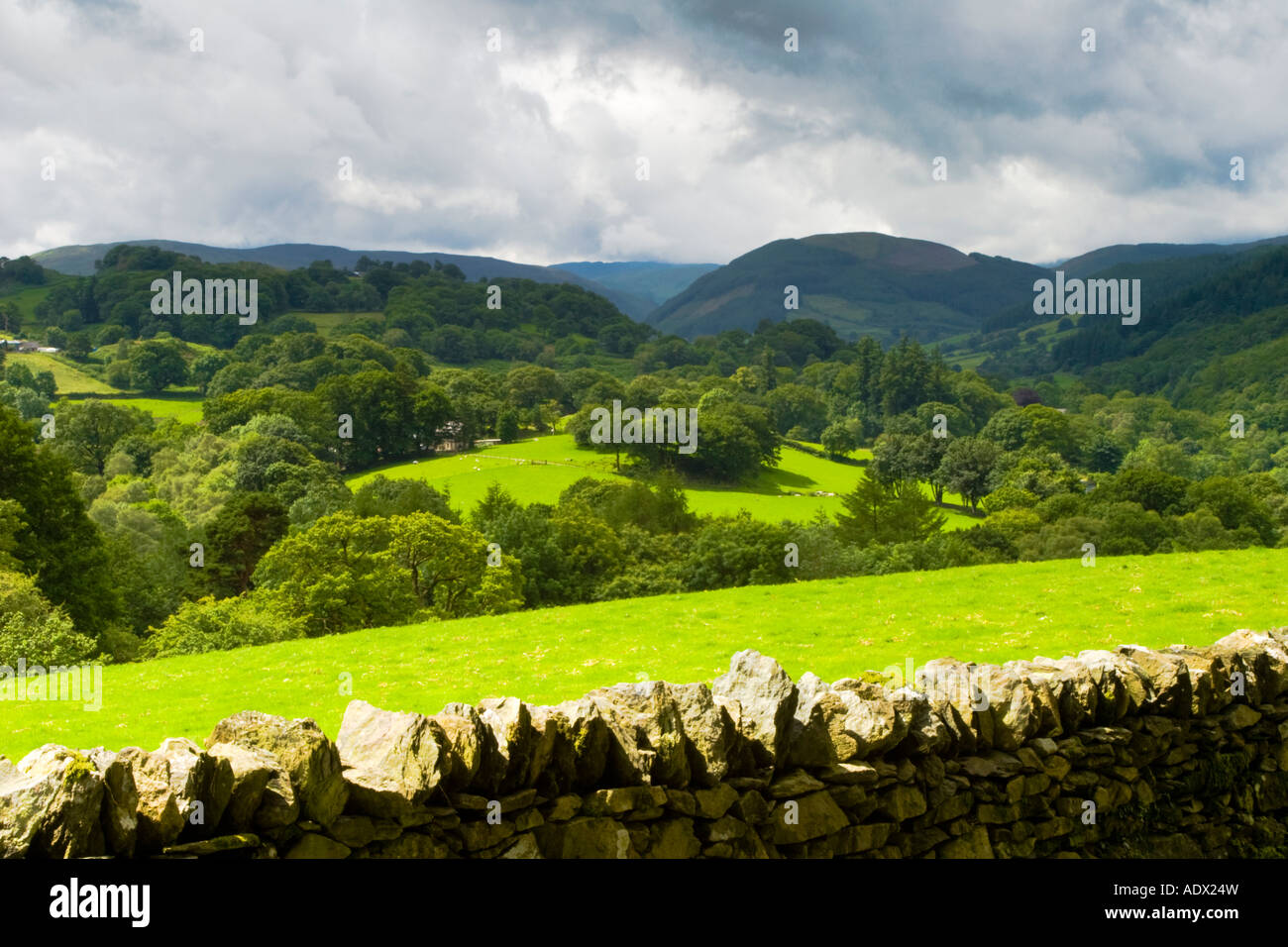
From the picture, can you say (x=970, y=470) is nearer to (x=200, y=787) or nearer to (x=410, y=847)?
(x=410, y=847)

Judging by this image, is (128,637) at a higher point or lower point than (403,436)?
lower

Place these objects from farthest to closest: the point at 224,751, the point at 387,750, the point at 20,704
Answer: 1. the point at 20,704
2. the point at 387,750
3. the point at 224,751

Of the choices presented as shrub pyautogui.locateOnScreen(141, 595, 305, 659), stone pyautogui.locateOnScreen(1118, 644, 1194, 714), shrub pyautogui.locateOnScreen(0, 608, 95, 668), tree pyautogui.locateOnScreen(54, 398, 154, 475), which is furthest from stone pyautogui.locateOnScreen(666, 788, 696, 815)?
tree pyautogui.locateOnScreen(54, 398, 154, 475)

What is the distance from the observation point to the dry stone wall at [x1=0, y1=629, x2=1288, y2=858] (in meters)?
5.81

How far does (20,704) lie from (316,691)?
4792mm

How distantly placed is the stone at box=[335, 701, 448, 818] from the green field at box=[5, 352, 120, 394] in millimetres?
172771

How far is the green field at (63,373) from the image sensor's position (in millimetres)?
158250

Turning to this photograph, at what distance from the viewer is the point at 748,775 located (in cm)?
791

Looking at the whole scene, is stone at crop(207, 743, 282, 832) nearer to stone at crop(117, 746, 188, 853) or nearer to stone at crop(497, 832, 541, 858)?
stone at crop(117, 746, 188, 853)

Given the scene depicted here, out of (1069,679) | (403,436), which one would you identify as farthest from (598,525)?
(403,436)
